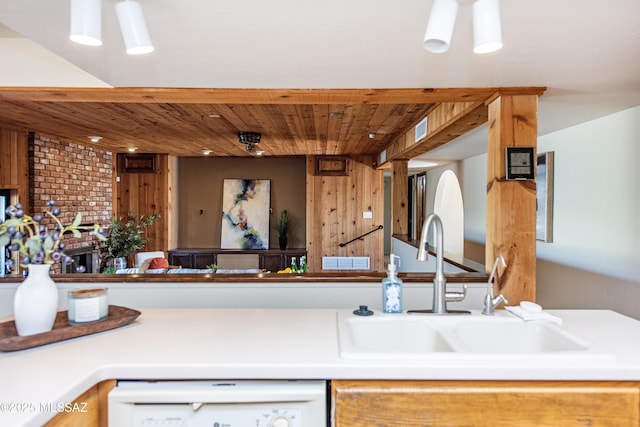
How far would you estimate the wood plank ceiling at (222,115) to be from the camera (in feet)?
7.13

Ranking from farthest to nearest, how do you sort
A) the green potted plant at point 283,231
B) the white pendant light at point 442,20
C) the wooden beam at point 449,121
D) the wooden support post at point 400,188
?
the green potted plant at point 283,231, the wooden support post at point 400,188, the wooden beam at point 449,121, the white pendant light at point 442,20

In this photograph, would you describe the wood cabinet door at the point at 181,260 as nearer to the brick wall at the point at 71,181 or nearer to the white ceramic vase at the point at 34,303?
the brick wall at the point at 71,181

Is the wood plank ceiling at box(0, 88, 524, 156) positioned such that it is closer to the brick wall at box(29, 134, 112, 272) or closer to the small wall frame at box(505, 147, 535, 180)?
the brick wall at box(29, 134, 112, 272)

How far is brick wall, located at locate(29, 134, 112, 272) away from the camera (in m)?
4.37

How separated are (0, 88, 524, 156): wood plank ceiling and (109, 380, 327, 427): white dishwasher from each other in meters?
1.54

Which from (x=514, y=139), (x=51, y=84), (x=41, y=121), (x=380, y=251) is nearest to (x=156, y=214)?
(x=41, y=121)

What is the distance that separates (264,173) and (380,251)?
2458 mm

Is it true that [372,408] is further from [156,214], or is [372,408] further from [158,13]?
[156,214]

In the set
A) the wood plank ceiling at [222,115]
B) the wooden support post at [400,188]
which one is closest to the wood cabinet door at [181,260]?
the wood plank ceiling at [222,115]

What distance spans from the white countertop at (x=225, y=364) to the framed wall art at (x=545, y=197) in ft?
7.49

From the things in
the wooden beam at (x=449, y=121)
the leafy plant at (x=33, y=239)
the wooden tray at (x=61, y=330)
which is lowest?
the wooden tray at (x=61, y=330)

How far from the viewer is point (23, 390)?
1.00 meters

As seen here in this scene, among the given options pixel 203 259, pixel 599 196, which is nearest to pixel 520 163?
pixel 599 196

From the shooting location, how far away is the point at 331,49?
1595 mm
